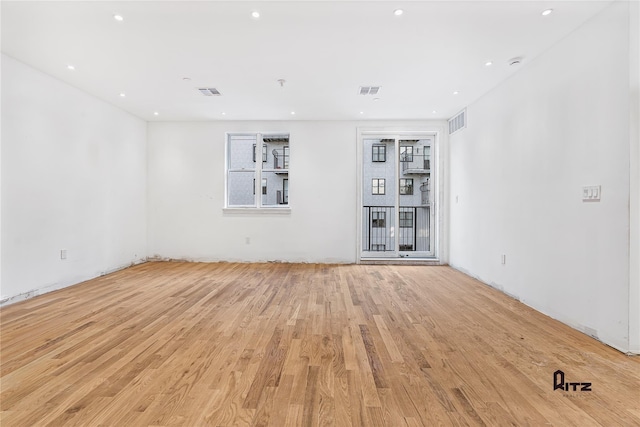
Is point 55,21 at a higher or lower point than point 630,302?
higher

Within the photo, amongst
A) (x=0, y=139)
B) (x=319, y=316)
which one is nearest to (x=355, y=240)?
(x=319, y=316)

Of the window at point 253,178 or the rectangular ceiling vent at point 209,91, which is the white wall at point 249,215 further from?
the rectangular ceiling vent at point 209,91

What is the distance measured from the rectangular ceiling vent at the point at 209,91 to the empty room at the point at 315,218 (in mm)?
66

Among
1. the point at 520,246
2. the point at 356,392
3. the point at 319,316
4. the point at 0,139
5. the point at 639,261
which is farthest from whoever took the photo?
the point at 520,246

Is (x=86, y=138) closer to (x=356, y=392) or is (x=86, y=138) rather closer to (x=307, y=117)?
(x=307, y=117)

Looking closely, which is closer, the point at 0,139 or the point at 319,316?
A: the point at 319,316

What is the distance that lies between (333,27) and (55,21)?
248 centimetres

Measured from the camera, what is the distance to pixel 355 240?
5.73 meters

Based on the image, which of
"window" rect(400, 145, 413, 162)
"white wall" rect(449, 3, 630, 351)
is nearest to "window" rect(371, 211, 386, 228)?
"white wall" rect(449, 3, 630, 351)

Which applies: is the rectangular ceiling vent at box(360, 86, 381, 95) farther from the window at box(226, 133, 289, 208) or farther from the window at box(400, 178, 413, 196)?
the window at box(400, 178, 413, 196)

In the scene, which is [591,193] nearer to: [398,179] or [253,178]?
[398,179]

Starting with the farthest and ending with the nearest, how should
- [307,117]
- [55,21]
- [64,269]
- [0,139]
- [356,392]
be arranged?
[307,117] < [64,269] < [0,139] < [55,21] < [356,392]

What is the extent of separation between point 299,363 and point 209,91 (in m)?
3.87

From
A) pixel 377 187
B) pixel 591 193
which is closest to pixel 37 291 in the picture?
pixel 591 193
